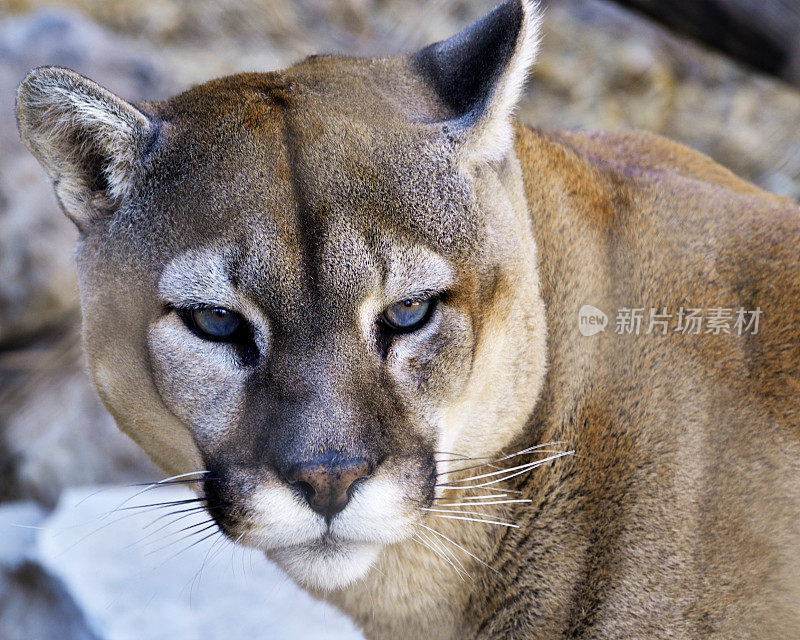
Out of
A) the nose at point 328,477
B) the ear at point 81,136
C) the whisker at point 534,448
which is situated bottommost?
the nose at point 328,477

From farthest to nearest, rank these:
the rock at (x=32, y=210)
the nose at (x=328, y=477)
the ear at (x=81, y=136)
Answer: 1. the rock at (x=32, y=210)
2. the ear at (x=81, y=136)
3. the nose at (x=328, y=477)

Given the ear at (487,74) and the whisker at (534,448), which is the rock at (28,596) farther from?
the ear at (487,74)

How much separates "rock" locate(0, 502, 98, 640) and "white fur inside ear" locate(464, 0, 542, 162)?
2.68 metres

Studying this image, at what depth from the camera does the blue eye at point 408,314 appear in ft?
6.99

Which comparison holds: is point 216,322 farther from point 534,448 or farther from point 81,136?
point 534,448

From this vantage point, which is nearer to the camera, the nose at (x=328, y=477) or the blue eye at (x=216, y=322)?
the nose at (x=328, y=477)

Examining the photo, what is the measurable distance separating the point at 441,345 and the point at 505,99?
67cm

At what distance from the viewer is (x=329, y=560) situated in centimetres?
217

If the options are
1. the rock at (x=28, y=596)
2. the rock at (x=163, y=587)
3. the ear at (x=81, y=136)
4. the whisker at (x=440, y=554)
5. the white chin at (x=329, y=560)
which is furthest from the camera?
the rock at (x=28, y=596)

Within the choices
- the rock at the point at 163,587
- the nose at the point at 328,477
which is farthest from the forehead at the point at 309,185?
the rock at the point at 163,587

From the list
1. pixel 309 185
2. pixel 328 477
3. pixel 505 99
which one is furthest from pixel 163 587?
pixel 505 99

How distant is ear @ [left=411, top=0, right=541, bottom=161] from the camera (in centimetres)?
229

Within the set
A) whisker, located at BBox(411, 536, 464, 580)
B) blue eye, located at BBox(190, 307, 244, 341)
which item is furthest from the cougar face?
whisker, located at BBox(411, 536, 464, 580)

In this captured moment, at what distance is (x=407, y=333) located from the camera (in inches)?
85.2
